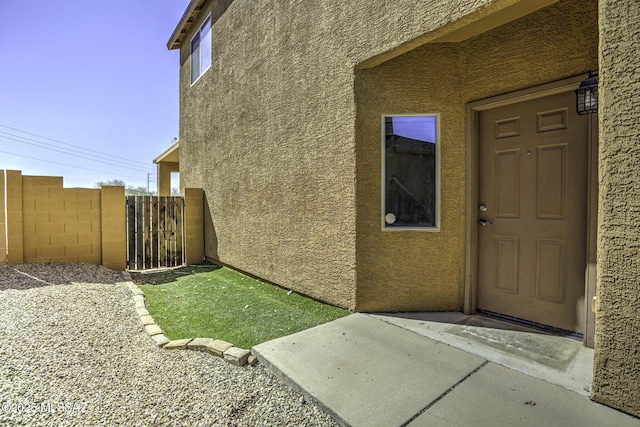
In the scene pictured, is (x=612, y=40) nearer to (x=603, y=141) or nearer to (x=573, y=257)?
(x=603, y=141)

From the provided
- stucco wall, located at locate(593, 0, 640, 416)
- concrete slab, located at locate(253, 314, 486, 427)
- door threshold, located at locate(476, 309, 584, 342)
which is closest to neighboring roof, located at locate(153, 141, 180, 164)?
concrete slab, located at locate(253, 314, 486, 427)

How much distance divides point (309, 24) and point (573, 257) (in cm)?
443

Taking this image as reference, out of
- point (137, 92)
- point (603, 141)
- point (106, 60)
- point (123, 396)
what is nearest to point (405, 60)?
point (603, 141)

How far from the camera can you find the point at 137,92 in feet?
84.7

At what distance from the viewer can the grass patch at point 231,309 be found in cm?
358

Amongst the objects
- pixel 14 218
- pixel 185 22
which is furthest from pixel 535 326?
pixel 185 22

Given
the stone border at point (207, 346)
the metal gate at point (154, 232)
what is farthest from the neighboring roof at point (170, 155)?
the stone border at point (207, 346)

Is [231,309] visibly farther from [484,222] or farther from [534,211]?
[534,211]

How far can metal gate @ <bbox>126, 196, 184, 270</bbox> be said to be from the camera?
735cm

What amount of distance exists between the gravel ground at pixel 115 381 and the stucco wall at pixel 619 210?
1907mm

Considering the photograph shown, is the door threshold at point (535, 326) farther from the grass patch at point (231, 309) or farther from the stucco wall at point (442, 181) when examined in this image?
the grass patch at point (231, 309)

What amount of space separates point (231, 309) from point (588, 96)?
468 cm

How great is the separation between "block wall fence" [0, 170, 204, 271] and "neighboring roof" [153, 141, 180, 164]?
4.37m

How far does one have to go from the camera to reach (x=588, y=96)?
294 cm
